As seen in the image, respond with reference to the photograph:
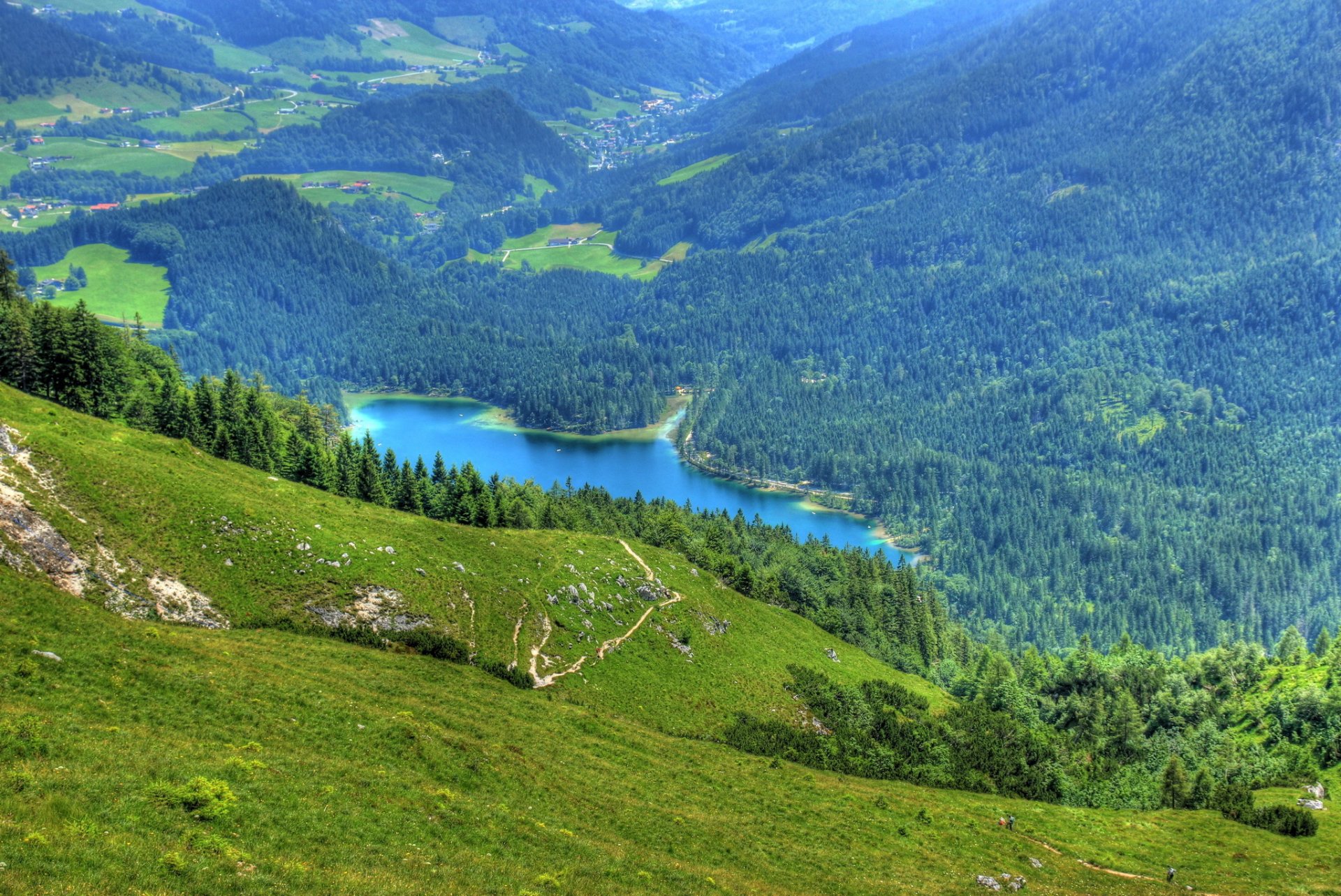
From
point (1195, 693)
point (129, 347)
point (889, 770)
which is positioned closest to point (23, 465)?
point (889, 770)

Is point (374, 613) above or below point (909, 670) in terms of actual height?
above

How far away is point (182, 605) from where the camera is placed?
69.9 m

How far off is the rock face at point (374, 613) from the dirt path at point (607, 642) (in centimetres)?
1122

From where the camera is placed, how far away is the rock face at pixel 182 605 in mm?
68750

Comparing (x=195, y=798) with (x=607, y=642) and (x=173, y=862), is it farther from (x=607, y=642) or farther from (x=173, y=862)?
(x=607, y=642)

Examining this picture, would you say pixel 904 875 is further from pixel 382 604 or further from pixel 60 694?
pixel 60 694

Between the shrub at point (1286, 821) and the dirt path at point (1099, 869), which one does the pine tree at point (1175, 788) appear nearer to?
the shrub at point (1286, 821)

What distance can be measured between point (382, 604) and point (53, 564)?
24.8m

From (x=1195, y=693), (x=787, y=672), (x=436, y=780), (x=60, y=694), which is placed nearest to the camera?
(x=60, y=694)

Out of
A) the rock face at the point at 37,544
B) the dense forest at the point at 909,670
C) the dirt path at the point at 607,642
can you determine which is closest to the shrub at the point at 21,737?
the rock face at the point at 37,544

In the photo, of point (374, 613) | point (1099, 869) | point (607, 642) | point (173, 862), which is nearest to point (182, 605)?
point (374, 613)

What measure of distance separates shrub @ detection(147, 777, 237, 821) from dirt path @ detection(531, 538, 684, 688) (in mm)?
43666

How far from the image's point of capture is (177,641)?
6053cm

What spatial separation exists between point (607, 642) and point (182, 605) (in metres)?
40.3
